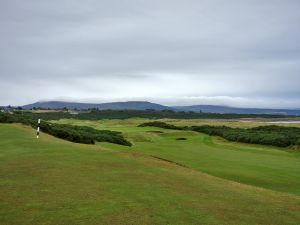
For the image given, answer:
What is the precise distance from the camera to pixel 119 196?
12859 millimetres

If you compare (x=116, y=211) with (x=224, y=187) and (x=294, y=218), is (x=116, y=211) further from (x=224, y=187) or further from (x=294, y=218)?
(x=224, y=187)

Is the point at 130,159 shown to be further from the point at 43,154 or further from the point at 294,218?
the point at 294,218

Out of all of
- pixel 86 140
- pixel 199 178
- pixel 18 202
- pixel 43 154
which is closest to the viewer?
pixel 18 202

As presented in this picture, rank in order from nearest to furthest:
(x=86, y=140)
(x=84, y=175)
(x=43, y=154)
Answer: (x=84, y=175) < (x=43, y=154) < (x=86, y=140)

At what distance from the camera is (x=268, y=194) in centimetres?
1636

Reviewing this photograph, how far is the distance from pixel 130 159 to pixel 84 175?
5.42m

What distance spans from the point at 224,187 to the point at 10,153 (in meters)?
11.9

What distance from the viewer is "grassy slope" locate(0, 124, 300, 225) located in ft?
35.4

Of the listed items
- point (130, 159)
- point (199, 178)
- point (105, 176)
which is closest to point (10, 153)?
point (130, 159)

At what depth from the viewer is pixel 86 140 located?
131 feet

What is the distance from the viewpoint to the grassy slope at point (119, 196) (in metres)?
10.8

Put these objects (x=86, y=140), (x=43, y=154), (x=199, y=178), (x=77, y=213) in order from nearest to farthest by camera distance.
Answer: (x=77, y=213) → (x=199, y=178) → (x=43, y=154) → (x=86, y=140)

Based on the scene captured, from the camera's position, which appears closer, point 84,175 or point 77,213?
point 77,213

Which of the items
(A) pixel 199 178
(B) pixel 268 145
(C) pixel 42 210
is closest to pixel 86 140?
(A) pixel 199 178
